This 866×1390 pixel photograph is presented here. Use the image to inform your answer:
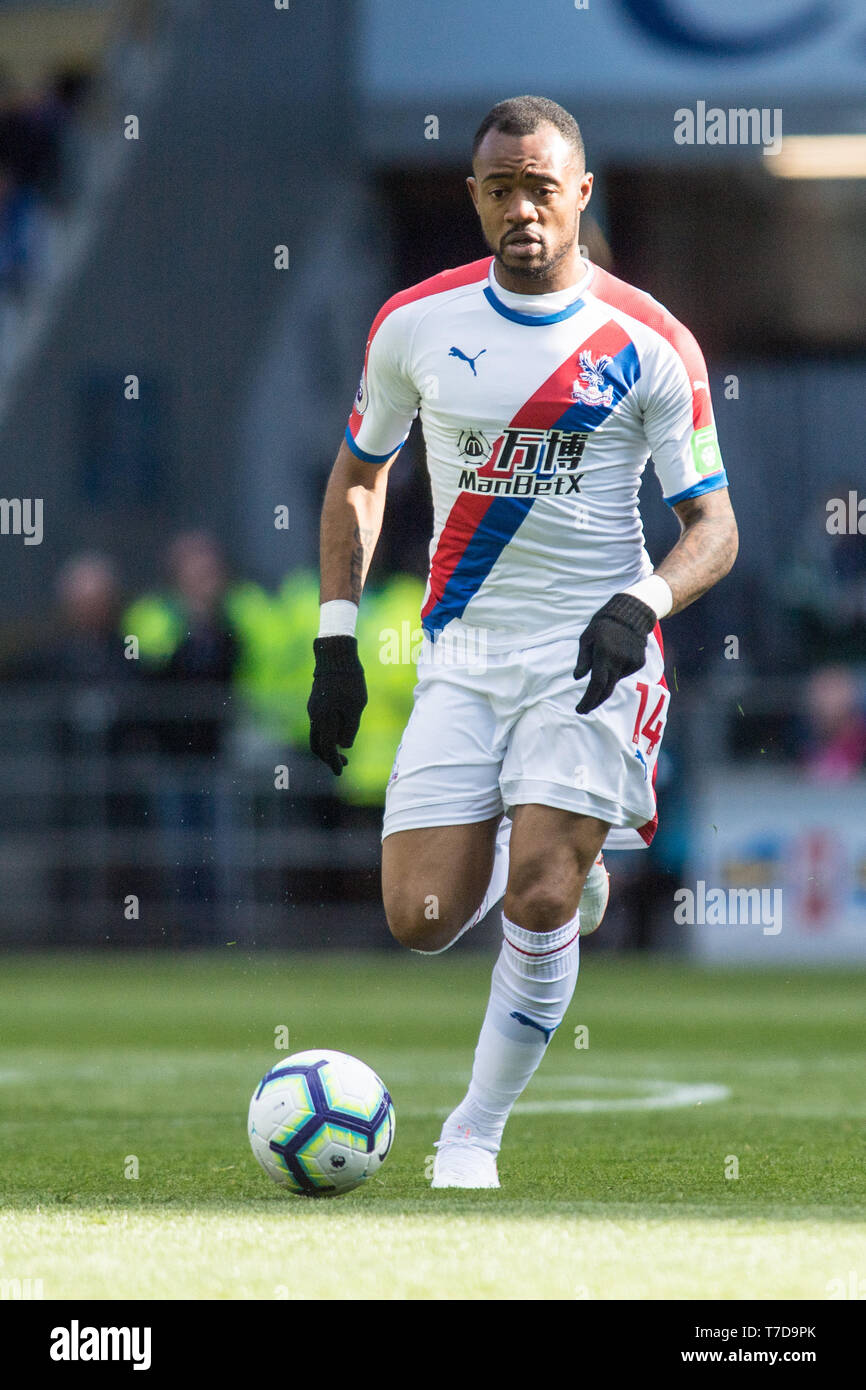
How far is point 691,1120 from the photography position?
652 cm

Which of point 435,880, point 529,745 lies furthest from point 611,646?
point 435,880

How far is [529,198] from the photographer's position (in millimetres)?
5203

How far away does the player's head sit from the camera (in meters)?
5.18

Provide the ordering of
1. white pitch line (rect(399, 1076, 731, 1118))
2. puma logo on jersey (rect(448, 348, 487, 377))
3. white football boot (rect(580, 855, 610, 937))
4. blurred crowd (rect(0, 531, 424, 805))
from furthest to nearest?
blurred crowd (rect(0, 531, 424, 805)) < white pitch line (rect(399, 1076, 731, 1118)) < white football boot (rect(580, 855, 610, 937)) < puma logo on jersey (rect(448, 348, 487, 377))

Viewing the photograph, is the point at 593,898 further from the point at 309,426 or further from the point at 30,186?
the point at 30,186

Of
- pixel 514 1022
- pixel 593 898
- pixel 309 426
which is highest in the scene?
pixel 309 426

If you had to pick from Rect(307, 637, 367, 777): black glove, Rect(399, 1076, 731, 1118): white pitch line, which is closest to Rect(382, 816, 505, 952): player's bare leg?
Rect(307, 637, 367, 777): black glove

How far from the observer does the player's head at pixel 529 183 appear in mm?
5184

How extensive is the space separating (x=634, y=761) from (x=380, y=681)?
8.00 meters

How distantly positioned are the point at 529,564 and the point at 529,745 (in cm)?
46

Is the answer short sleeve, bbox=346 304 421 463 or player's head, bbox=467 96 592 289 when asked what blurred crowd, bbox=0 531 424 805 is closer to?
short sleeve, bbox=346 304 421 463

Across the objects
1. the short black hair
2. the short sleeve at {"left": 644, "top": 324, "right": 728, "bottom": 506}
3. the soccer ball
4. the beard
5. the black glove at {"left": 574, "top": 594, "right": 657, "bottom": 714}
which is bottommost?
the soccer ball

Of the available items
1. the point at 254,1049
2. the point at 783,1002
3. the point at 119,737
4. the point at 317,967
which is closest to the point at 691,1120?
the point at 254,1049

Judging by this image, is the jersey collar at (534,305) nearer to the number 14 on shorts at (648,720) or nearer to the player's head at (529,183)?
the player's head at (529,183)
